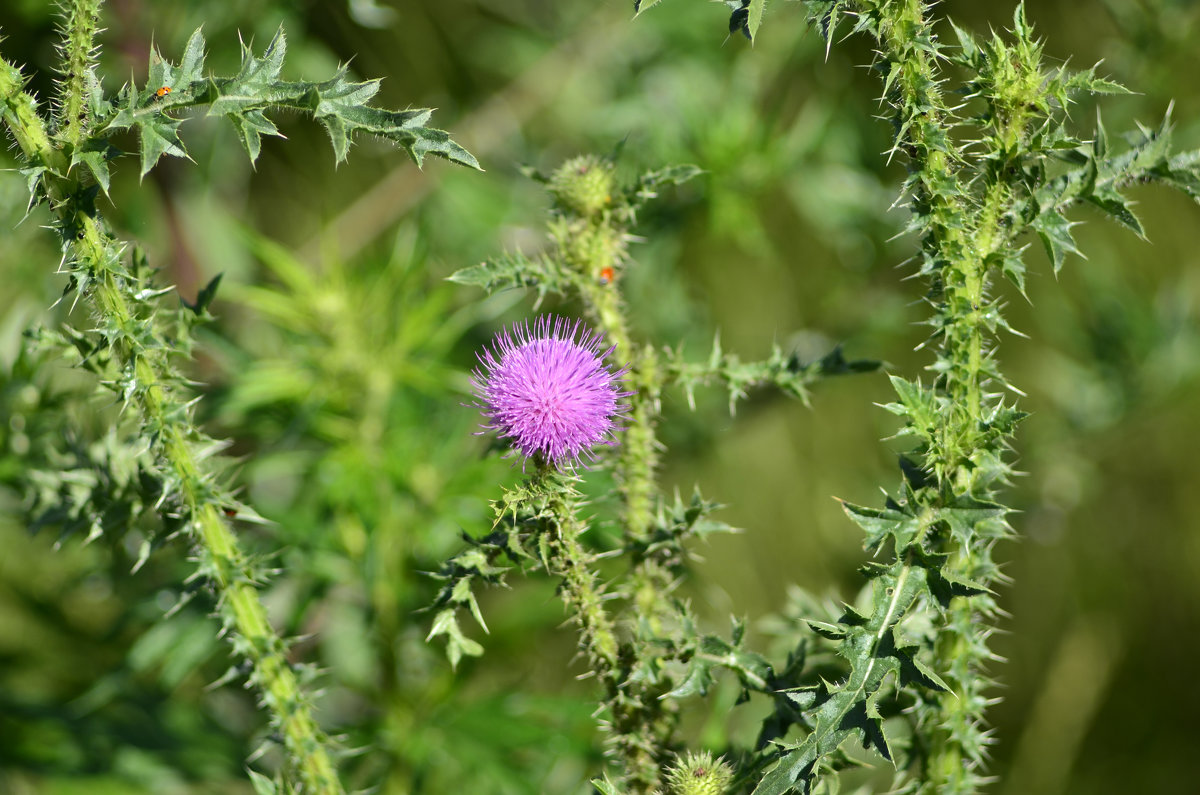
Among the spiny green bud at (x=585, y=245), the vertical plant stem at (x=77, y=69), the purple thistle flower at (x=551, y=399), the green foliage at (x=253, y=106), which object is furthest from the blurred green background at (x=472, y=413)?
the vertical plant stem at (x=77, y=69)

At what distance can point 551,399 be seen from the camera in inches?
55.7

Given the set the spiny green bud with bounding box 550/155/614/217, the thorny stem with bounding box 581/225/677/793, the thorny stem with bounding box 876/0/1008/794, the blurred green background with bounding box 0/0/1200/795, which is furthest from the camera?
the blurred green background with bounding box 0/0/1200/795

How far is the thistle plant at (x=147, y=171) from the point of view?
1407 mm

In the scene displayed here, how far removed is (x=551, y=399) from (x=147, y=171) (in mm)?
652

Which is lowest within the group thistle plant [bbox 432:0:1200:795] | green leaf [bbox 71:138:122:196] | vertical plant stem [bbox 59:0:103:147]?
thistle plant [bbox 432:0:1200:795]

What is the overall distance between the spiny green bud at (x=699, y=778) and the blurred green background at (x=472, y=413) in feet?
2.14

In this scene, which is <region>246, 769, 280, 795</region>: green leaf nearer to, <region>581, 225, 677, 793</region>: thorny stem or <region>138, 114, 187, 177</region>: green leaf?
<region>581, 225, 677, 793</region>: thorny stem

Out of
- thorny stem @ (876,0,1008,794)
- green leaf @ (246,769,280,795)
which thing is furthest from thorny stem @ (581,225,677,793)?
green leaf @ (246,769,280,795)

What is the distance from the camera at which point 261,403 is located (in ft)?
8.05

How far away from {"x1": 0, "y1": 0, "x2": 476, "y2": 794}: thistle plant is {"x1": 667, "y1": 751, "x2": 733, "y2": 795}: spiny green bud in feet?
1.97

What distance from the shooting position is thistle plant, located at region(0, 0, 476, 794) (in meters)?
1.41

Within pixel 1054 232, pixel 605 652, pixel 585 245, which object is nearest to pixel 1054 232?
pixel 1054 232

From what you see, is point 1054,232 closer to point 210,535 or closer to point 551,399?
point 551,399

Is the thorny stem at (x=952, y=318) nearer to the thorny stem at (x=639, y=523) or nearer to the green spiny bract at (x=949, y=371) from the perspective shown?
the green spiny bract at (x=949, y=371)
